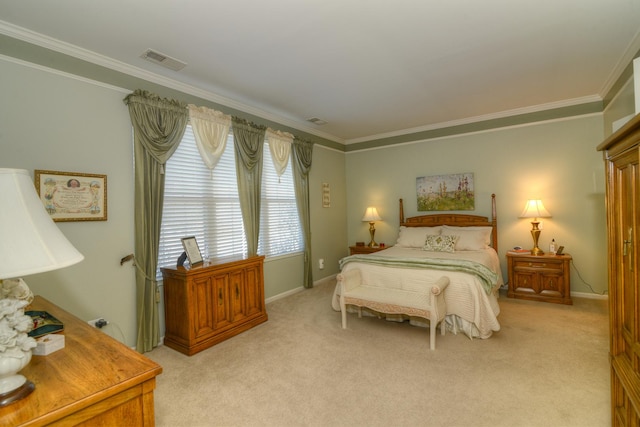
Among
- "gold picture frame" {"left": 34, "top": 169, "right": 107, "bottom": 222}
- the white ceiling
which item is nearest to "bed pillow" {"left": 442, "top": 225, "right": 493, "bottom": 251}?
the white ceiling

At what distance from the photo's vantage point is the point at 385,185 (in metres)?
5.65

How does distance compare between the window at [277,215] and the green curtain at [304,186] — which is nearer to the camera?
the window at [277,215]

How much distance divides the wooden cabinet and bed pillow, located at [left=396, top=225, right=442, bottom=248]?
101 inches

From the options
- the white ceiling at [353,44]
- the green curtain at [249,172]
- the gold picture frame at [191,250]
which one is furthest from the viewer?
the green curtain at [249,172]

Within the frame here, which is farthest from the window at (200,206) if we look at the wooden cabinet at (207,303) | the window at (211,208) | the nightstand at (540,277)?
the nightstand at (540,277)

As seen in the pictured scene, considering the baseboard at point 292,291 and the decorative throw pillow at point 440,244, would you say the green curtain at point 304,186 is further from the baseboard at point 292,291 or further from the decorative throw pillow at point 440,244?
the decorative throw pillow at point 440,244

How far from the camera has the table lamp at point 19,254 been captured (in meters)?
0.82

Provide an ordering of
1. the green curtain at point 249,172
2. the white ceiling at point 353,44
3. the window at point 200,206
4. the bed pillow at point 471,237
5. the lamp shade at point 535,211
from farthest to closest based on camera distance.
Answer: the bed pillow at point 471,237, the lamp shade at point 535,211, the green curtain at point 249,172, the window at point 200,206, the white ceiling at point 353,44

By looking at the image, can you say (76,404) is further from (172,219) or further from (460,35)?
(460,35)

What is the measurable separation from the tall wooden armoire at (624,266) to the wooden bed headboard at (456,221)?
127 inches

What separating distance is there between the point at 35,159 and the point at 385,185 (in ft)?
15.7

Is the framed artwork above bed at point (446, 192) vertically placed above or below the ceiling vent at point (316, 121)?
below

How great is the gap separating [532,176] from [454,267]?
2435 millimetres

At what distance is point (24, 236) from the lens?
85 cm
